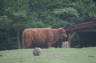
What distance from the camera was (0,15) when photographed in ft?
95.1

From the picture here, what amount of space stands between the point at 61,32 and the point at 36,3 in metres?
7.51

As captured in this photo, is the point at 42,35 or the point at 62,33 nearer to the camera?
the point at 62,33

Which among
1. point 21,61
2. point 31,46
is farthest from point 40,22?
point 21,61

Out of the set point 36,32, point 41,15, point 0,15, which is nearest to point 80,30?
point 36,32

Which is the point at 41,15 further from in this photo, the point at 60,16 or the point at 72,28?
the point at 72,28

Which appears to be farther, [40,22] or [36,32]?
[40,22]

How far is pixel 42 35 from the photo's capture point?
25.6 metres

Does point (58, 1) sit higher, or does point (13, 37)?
point (58, 1)

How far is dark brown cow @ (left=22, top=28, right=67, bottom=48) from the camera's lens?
979 inches

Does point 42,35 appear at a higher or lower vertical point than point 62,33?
lower

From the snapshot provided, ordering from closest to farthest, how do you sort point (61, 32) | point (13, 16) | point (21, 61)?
1. point (21, 61)
2. point (61, 32)
3. point (13, 16)

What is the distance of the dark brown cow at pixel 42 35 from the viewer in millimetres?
24859

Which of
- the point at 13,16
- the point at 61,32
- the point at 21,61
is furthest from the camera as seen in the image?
the point at 13,16

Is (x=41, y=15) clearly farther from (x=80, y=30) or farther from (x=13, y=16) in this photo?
(x=80, y=30)
